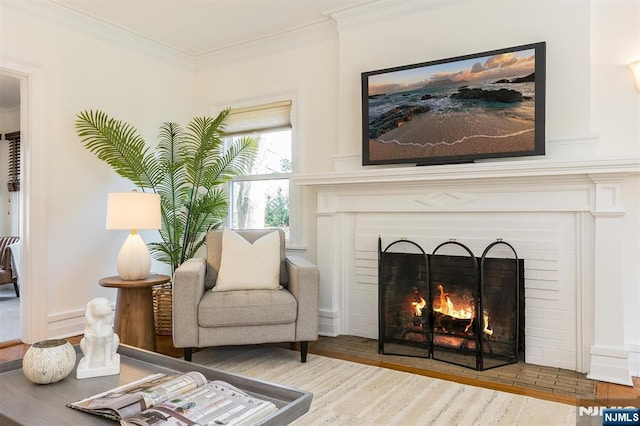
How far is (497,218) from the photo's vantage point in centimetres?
294

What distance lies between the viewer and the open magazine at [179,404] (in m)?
1.22

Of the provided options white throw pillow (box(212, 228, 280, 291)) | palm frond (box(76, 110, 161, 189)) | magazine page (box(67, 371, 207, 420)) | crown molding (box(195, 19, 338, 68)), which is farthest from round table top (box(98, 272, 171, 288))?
crown molding (box(195, 19, 338, 68))

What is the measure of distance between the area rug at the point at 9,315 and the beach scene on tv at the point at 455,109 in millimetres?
3282

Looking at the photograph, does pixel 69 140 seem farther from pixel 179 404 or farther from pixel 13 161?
pixel 13 161

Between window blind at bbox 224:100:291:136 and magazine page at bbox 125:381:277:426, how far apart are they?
302cm

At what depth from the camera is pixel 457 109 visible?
3004 millimetres

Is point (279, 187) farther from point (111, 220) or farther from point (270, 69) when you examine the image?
point (111, 220)

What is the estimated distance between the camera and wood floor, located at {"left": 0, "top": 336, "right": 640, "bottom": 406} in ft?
7.46

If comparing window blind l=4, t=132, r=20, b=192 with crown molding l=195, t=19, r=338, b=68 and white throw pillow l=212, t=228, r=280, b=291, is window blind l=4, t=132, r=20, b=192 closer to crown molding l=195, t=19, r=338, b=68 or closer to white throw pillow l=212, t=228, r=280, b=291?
crown molding l=195, t=19, r=338, b=68

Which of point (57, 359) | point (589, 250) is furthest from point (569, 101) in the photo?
point (57, 359)

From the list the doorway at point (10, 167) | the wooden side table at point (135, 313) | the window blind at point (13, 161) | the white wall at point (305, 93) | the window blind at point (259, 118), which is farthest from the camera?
the window blind at point (13, 161)

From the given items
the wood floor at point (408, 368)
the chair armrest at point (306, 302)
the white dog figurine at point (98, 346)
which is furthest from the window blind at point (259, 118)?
the white dog figurine at point (98, 346)

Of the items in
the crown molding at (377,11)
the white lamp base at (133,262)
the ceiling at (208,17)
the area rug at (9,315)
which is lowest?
the area rug at (9,315)

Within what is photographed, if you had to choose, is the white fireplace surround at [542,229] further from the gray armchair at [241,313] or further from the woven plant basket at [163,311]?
the woven plant basket at [163,311]
